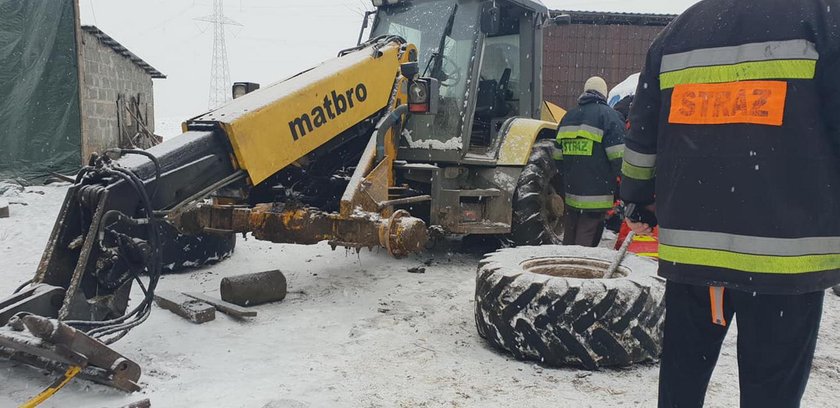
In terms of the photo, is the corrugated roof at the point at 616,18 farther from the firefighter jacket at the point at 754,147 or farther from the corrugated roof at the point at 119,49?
the firefighter jacket at the point at 754,147

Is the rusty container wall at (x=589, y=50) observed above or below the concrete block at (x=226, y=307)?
above

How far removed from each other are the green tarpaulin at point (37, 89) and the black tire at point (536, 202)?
900cm

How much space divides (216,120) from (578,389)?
2464 millimetres

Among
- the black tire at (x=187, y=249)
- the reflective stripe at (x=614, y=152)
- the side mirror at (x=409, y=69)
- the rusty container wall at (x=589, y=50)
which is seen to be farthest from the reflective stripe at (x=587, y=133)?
the rusty container wall at (x=589, y=50)

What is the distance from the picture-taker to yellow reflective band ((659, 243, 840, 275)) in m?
1.70

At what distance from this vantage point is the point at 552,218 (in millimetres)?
5934

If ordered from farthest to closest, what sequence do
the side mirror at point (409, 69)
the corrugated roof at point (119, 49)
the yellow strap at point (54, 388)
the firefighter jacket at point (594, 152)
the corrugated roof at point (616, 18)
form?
the corrugated roof at point (616, 18), the corrugated roof at point (119, 49), the firefighter jacket at point (594, 152), the side mirror at point (409, 69), the yellow strap at point (54, 388)

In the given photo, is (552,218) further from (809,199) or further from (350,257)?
(809,199)

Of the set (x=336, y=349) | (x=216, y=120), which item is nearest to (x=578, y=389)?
(x=336, y=349)

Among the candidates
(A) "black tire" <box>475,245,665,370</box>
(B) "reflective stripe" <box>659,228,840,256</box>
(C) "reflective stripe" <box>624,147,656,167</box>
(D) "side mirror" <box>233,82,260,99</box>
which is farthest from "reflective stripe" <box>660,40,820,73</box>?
(D) "side mirror" <box>233,82,260,99</box>

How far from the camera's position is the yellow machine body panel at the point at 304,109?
376 centimetres

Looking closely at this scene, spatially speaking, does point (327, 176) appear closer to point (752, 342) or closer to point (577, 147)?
point (577, 147)

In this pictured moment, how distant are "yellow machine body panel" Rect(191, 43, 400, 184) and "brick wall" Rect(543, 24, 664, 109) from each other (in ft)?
31.3

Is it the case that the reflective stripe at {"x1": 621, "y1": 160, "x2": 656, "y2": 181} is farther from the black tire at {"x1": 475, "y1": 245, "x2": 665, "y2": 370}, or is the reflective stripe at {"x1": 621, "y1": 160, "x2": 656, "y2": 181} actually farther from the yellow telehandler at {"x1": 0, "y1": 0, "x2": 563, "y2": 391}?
the yellow telehandler at {"x1": 0, "y1": 0, "x2": 563, "y2": 391}
